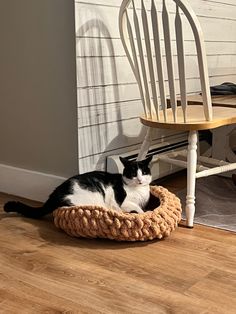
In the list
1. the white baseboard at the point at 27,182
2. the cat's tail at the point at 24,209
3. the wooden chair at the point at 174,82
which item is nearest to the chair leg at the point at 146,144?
the wooden chair at the point at 174,82

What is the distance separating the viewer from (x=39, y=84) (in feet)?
7.02

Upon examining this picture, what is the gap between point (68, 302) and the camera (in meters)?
1.32

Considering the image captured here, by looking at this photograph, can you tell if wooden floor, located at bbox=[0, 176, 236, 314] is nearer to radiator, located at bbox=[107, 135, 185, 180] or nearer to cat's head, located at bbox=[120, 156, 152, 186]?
cat's head, located at bbox=[120, 156, 152, 186]

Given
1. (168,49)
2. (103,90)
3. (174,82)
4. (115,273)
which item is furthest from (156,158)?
(115,273)

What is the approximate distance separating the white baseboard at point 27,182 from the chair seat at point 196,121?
52cm

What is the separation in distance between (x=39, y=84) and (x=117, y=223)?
816 millimetres

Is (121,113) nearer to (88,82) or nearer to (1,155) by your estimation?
(88,82)

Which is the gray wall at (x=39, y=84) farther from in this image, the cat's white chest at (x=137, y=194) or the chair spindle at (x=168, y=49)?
the chair spindle at (x=168, y=49)

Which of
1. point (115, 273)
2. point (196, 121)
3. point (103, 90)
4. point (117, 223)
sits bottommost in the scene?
point (115, 273)

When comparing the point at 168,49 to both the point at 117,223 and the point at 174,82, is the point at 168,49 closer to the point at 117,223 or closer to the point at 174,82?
the point at 174,82

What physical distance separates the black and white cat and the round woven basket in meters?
0.10

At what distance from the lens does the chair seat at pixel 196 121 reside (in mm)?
1822

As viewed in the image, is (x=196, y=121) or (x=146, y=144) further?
(x=146, y=144)

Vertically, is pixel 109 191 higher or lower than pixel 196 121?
lower
